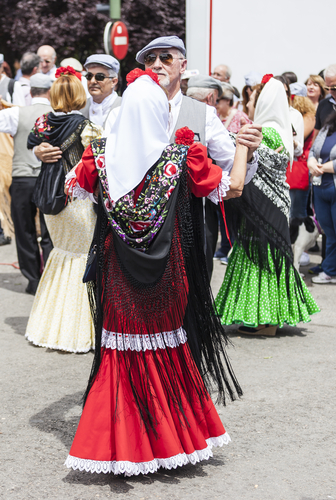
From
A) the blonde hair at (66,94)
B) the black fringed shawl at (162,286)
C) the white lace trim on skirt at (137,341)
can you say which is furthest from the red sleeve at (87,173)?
the blonde hair at (66,94)

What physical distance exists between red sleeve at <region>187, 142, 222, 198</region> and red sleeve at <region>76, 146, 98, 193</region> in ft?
1.42

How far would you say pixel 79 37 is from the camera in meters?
20.7

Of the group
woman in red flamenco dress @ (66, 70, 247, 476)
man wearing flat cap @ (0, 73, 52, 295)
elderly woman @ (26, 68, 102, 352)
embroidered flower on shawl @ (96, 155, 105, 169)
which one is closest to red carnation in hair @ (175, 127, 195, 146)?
woman in red flamenco dress @ (66, 70, 247, 476)

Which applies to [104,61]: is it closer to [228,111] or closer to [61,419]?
[228,111]

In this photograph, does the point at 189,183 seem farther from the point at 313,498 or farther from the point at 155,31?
the point at 155,31

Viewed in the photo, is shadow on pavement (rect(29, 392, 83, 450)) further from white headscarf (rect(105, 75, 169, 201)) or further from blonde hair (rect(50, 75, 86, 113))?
blonde hair (rect(50, 75, 86, 113))

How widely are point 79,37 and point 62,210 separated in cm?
1676

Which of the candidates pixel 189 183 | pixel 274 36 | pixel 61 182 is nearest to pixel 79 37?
pixel 274 36

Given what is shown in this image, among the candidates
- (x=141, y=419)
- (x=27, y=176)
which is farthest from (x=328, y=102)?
(x=141, y=419)

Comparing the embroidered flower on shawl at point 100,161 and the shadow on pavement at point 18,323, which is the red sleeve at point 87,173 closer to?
the embroidered flower on shawl at point 100,161

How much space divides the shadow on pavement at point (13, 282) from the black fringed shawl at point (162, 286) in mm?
4041

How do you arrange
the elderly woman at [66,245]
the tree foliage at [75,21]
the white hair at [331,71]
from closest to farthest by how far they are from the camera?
1. the elderly woman at [66,245]
2. the white hair at [331,71]
3. the tree foliage at [75,21]

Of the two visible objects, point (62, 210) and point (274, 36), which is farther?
point (274, 36)

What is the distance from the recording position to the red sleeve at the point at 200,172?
3.00 m
